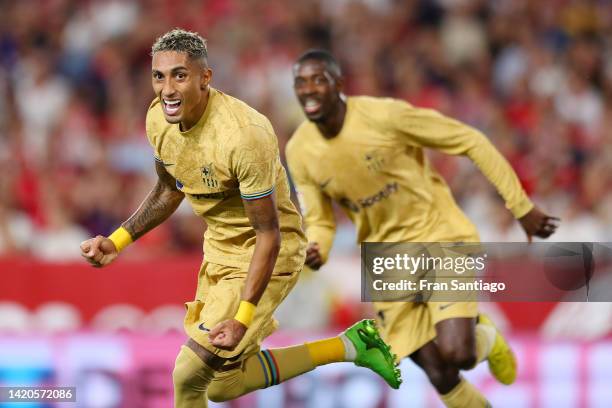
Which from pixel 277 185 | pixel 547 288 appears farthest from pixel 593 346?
pixel 277 185

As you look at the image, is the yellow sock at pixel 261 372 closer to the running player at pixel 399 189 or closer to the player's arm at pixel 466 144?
the running player at pixel 399 189

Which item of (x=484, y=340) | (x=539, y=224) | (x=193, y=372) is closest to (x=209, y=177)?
(x=193, y=372)

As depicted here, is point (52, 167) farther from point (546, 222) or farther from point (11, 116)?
point (546, 222)

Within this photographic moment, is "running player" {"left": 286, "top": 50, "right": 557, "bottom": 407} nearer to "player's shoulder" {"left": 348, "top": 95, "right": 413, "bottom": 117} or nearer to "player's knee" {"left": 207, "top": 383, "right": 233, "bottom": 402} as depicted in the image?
"player's shoulder" {"left": 348, "top": 95, "right": 413, "bottom": 117}

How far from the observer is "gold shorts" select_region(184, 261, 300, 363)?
6176 millimetres

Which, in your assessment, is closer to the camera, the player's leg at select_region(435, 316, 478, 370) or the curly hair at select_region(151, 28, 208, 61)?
the curly hair at select_region(151, 28, 208, 61)

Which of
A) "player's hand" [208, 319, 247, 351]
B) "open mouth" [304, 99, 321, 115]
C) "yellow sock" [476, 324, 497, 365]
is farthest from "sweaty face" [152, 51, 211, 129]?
"yellow sock" [476, 324, 497, 365]

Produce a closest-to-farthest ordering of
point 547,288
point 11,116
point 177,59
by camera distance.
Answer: point 177,59
point 547,288
point 11,116

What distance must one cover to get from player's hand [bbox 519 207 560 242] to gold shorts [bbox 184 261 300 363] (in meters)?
1.53

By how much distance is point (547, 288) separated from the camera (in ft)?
29.1

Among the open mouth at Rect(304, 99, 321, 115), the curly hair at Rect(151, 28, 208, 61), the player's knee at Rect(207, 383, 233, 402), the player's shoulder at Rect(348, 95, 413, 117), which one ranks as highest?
the player's shoulder at Rect(348, 95, 413, 117)

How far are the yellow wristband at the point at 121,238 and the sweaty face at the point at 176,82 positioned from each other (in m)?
0.93

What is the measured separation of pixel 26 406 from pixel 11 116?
16.0ft

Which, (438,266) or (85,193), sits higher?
(85,193)
